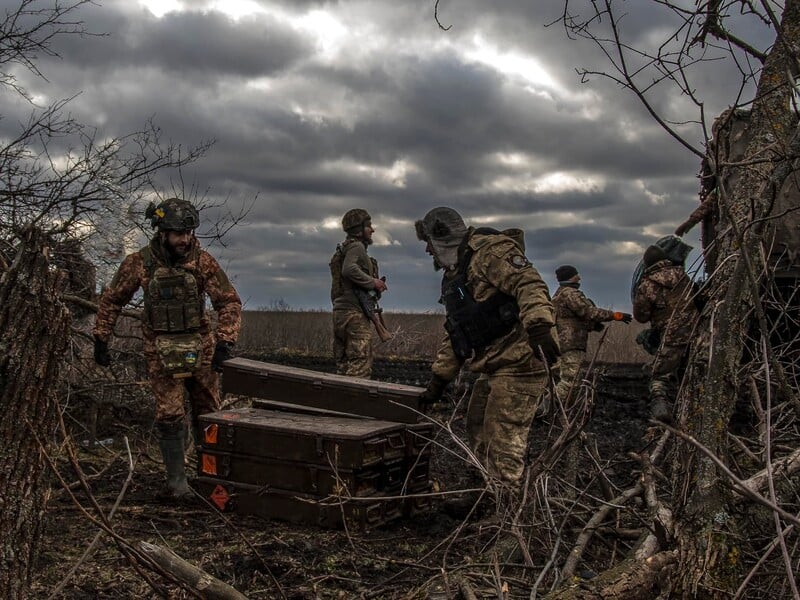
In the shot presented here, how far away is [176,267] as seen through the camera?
6.11 metres

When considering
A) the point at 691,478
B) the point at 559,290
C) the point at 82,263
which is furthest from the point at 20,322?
the point at 559,290

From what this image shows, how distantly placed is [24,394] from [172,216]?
327 centimetres

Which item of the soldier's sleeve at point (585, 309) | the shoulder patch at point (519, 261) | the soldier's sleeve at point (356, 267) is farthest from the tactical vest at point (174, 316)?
the soldier's sleeve at point (585, 309)

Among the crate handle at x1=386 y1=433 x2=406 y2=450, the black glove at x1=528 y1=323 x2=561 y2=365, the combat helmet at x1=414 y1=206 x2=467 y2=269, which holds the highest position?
the combat helmet at x1=414 y1=206 x2=467 y2=269

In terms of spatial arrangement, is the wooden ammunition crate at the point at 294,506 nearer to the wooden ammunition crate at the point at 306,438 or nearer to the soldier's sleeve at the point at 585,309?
the wooden ammunition crate at the point at 306,438

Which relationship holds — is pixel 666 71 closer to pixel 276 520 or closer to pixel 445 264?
pixel 445 264

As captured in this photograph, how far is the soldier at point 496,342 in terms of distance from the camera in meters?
5.16

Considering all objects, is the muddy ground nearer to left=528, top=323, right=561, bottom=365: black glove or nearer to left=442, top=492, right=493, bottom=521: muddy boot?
left=442, top=492, right=493, bottom=521: muddy boot

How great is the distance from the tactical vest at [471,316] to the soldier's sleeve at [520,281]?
0.14 meters

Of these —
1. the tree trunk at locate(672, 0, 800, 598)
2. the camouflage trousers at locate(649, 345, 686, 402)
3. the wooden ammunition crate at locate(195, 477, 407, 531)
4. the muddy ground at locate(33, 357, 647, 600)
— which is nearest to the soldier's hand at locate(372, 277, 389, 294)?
the muddy ground at locate(33, 357, 647, 600)

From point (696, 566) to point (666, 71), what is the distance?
1.74 meters

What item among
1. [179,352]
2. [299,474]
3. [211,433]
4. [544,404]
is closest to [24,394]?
[299,474]

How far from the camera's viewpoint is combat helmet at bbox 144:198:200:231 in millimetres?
5961

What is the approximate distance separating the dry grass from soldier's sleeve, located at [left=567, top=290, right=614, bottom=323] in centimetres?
945
